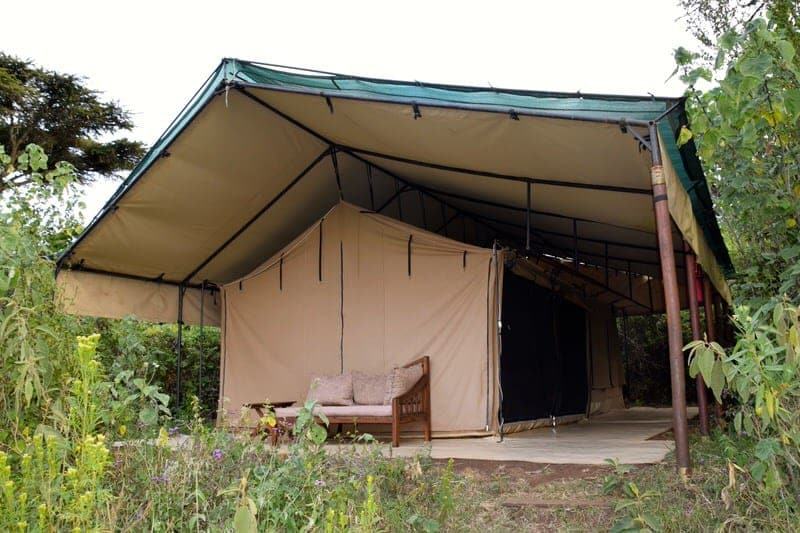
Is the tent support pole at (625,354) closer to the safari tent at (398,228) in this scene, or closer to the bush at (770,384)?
the safari tent at (398,228)

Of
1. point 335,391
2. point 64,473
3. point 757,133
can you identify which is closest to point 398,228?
point 335,391

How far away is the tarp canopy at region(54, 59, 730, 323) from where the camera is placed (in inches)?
165

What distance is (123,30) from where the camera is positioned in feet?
46.5

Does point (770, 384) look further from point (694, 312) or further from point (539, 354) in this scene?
point (539, 354)

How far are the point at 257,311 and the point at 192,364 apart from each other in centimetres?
220

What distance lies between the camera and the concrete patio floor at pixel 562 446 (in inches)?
175

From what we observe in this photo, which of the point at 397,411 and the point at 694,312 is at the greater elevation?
the point at 694,312

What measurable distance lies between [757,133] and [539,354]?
187 inches

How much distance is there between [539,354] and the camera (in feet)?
25.5

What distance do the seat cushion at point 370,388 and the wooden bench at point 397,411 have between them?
1.02 feet

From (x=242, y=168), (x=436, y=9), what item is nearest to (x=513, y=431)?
(x=242, y=168)

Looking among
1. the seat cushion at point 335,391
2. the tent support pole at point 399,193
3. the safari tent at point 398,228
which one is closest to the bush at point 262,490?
the safari tent at point 398,228

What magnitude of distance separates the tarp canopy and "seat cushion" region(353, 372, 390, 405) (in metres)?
1.85

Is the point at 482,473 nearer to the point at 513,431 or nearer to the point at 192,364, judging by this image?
the point at 513,431
